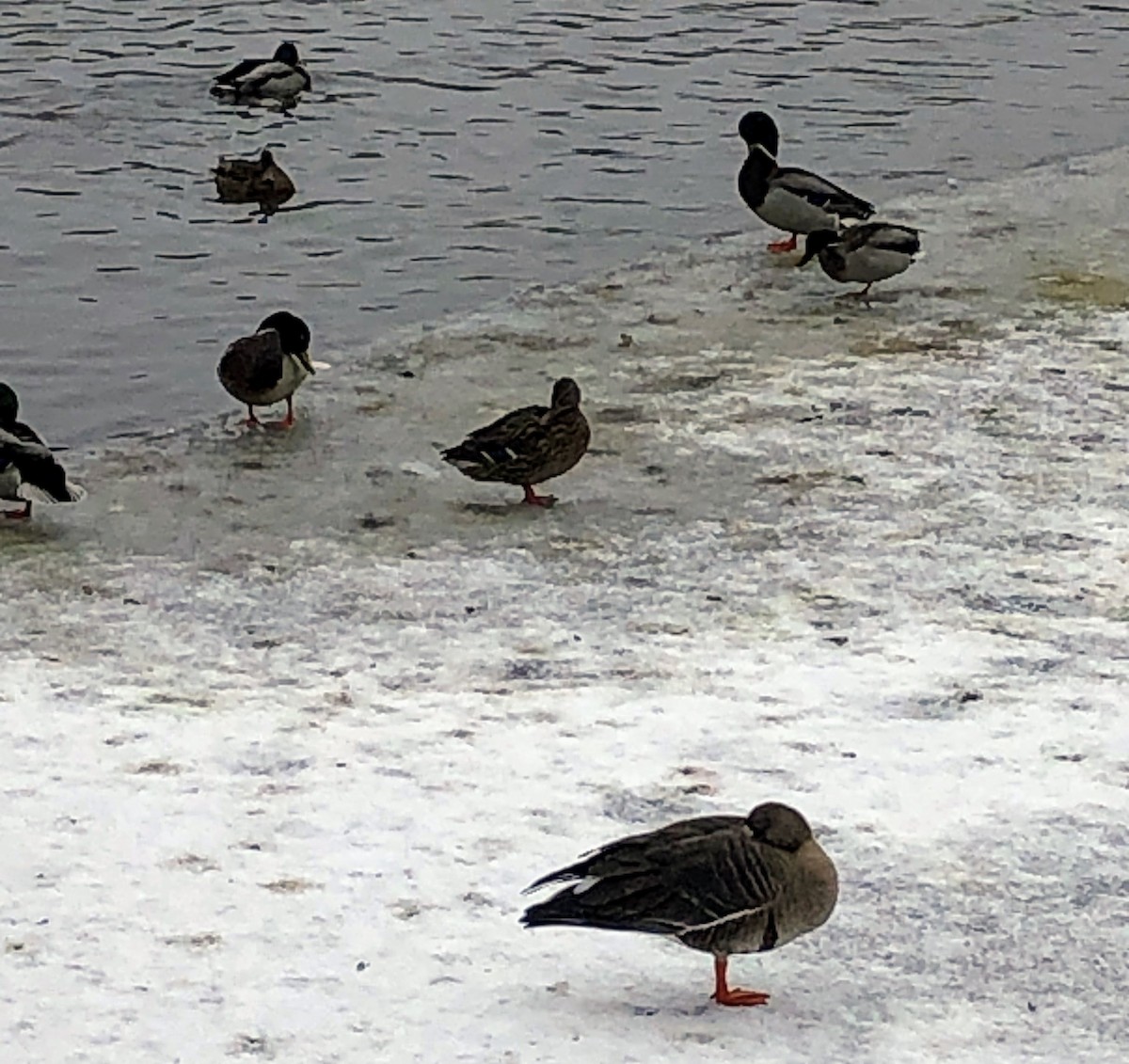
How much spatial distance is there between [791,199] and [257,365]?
161 inches

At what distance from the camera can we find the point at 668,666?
6.86m

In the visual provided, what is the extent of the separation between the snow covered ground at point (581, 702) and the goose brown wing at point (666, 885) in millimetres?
240

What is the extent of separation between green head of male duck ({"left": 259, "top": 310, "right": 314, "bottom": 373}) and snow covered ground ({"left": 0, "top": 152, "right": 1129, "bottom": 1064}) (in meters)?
0.28

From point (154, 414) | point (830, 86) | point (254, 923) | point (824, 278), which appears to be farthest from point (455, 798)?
point (830, 86)

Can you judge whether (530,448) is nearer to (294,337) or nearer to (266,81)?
(294,337)

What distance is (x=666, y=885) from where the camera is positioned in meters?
4.59

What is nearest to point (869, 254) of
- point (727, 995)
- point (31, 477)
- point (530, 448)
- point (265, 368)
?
point (265, 368)

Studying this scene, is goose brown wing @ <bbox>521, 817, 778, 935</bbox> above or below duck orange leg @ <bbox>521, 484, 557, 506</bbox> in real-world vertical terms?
above

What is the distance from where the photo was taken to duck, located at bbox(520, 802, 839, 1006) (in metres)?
4.57

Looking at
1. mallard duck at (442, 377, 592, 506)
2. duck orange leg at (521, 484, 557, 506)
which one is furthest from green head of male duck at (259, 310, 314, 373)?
duck orange leg at (521, 484, 557, 506)

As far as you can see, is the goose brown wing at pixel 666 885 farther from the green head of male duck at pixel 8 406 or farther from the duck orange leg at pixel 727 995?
the green head of male duck at pixel 8 406

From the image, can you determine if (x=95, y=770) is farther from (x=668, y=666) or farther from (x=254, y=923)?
(x=668, y=666)

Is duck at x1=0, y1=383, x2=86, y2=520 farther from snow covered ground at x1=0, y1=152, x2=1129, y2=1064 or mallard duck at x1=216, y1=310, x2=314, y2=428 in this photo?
mallard duck at x1=216, y1=310, x2=314, y2=428

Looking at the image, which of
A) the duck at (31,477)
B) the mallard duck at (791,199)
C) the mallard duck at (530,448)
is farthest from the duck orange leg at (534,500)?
the mallard duck at (791,199)
